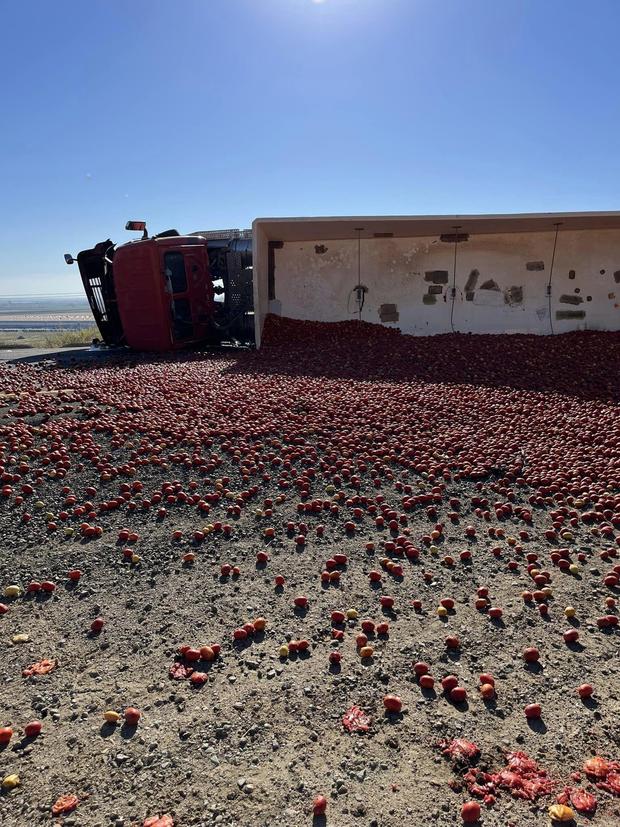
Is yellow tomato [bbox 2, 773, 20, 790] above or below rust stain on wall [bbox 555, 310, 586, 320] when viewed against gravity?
below

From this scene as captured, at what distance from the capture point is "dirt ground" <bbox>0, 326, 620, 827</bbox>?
6.61ft

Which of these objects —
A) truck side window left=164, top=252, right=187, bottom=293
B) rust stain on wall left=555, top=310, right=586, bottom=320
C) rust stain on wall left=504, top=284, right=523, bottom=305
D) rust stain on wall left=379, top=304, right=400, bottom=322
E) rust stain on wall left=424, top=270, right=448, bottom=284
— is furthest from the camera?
rust stain on wall left=379, top=304, right=400, bottom=322

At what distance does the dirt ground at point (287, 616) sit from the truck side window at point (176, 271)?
247 inches

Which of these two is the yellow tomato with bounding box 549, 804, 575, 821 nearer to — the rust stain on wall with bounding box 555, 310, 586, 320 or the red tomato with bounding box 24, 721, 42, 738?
the red tomato with bounding box 24, 721, 42, 738

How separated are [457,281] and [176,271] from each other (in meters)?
6.76

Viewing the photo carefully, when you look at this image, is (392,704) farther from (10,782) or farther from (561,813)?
(10,782)

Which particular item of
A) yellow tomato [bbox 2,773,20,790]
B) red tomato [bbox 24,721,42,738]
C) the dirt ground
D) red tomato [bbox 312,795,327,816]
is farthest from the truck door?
red tomato [bbox 312,795,327,816]

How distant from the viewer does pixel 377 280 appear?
12.9 meters

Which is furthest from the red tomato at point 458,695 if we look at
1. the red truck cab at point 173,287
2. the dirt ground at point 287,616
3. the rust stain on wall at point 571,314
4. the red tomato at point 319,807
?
the rust stain on wall at point 571,314

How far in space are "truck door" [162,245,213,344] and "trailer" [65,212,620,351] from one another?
0.08ft

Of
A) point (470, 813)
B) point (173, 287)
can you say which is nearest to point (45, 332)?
point (173, 287)

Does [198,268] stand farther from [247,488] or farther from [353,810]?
[353,810]

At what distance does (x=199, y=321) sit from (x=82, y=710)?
11266 mm

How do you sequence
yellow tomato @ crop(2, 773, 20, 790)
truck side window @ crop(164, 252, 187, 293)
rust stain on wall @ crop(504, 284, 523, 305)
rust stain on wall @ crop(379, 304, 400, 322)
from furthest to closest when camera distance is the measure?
1. rust stain on wall @ crop(379, 304, 400, 322)
2. rust stain on wall @ crop(504, 284, 523, 305)
3. truck side window @ crop(164, 252, 187, 293)
4. yellow tomato @ crop(2, 773, 20, 790)
